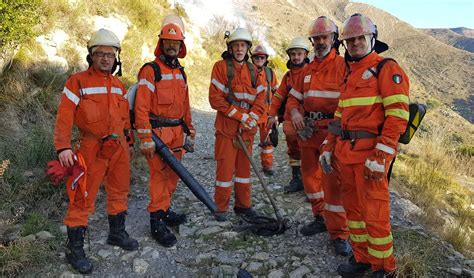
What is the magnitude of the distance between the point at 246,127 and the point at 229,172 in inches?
24.4

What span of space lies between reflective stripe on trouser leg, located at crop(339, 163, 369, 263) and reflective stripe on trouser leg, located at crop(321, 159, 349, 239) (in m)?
0.44

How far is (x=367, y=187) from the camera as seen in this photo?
10.2 feet

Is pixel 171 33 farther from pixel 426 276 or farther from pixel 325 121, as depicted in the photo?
pixel 426 276

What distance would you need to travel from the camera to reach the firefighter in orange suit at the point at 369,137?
293cm

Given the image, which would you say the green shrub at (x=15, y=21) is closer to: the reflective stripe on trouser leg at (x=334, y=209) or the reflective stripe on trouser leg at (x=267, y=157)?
the reflective stripe on trouser leg at (x=267, y=157)

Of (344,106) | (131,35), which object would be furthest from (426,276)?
(131,35)

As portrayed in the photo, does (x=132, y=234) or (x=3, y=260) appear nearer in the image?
(x=3, y=260)

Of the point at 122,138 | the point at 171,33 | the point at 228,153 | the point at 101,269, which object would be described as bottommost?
the point at 101,269

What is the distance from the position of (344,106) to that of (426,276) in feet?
5.61

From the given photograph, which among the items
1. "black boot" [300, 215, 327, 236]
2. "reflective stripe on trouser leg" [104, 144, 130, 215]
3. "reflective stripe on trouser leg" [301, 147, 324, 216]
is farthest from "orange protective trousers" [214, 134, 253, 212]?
"reflective stripe on trouser leg" [104, 144, 130, 215]

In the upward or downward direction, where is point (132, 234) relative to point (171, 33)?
downward

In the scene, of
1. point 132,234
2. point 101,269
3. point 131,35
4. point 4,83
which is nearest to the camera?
point 101,269

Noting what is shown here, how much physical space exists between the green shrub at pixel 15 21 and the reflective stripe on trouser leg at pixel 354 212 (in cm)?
509

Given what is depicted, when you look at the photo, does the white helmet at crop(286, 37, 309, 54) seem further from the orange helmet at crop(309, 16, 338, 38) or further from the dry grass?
the dry grass
